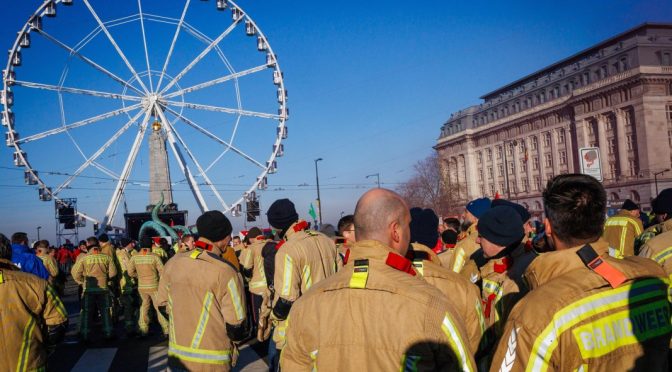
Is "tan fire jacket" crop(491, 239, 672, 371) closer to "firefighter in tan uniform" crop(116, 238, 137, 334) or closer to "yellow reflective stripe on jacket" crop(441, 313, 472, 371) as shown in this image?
"yellow reflective stripe on jacket" crop(441, 313, 472, 371)

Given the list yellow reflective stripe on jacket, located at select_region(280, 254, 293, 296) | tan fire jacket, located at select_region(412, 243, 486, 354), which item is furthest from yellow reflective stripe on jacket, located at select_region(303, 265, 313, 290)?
tan fire jacket, located at select_region(412, 243, 486, 354)

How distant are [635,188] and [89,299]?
6137cm

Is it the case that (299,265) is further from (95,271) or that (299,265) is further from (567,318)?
(95,271)

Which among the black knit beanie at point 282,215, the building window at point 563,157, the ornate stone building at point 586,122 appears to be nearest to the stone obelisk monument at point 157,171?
the black knit beanie at point 282,215

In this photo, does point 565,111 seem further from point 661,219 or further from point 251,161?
point 661,219

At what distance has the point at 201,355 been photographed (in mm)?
4867

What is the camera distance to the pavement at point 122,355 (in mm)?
9109

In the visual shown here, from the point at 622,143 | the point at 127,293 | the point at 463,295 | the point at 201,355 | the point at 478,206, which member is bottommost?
the point at 127,293

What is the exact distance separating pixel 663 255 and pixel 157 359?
25.6 ft

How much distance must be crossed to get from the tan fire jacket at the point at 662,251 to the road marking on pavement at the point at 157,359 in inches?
270

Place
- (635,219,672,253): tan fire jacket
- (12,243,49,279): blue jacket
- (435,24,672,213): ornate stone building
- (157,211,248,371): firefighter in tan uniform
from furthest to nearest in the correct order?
1. (435,24,672,213): ornate stone building
2. (12,243,49,279): blue jacket
3. (635,219,672,253): tan fire jacket
4. (157,211,248,371): firefighter in tan uniform

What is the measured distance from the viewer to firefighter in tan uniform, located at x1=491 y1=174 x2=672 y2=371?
2391 mm

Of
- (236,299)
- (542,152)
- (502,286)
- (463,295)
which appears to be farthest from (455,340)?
(542,152)

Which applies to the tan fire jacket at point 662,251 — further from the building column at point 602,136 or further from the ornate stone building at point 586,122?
the building column at point 602,136
